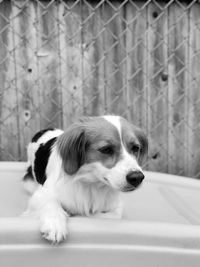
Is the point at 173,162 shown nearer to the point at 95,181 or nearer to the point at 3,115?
the point at 3,115

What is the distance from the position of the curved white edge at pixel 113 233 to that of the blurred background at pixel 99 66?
1351 mm

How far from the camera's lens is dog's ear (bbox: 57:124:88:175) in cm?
184

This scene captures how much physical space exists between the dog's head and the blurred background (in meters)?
1.10

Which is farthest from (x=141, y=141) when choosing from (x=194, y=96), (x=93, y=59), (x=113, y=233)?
(x=194, y=96)

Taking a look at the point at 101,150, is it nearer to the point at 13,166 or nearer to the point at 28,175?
the point at 28,175

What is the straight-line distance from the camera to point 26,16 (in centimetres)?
288

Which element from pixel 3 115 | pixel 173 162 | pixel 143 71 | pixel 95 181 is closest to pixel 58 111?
pixel 3 115

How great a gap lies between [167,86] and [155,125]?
255 millimetres

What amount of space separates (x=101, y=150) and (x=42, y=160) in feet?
1.82

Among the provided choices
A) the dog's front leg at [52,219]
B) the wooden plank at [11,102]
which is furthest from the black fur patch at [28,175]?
the dog's front leg at [52,219]

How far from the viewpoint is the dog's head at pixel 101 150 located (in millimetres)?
1761

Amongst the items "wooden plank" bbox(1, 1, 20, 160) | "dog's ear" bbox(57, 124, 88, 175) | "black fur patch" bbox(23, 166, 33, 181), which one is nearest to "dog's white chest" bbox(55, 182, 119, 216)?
"dog's ear" bbox(57, 124, 88, 175)

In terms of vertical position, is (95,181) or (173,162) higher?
(95,181)

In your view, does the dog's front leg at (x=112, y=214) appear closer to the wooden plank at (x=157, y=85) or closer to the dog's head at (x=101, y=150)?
the dog's head at (x=101, y=150)
